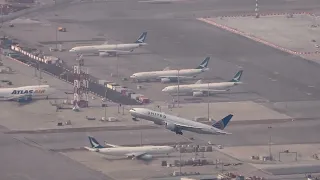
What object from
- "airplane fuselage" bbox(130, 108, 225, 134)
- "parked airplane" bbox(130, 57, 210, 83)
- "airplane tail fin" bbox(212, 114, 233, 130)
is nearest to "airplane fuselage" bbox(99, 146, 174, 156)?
"airplane fuselage" bbox(130, 108, 225, 134)

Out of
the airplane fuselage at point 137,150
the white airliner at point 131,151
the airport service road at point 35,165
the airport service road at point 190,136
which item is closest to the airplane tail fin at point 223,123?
the airport service road at point 190,136

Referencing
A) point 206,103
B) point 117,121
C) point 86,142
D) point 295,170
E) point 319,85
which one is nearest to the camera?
point 295,170

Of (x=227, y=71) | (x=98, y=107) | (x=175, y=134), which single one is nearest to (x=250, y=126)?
(x=175, y=134)

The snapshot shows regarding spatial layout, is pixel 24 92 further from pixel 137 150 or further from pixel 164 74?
pixel 137 150

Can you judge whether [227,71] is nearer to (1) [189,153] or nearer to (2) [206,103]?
(2) [206,103]

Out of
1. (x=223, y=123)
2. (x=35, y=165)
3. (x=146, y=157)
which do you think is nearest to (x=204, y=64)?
(x=223, y=123)
